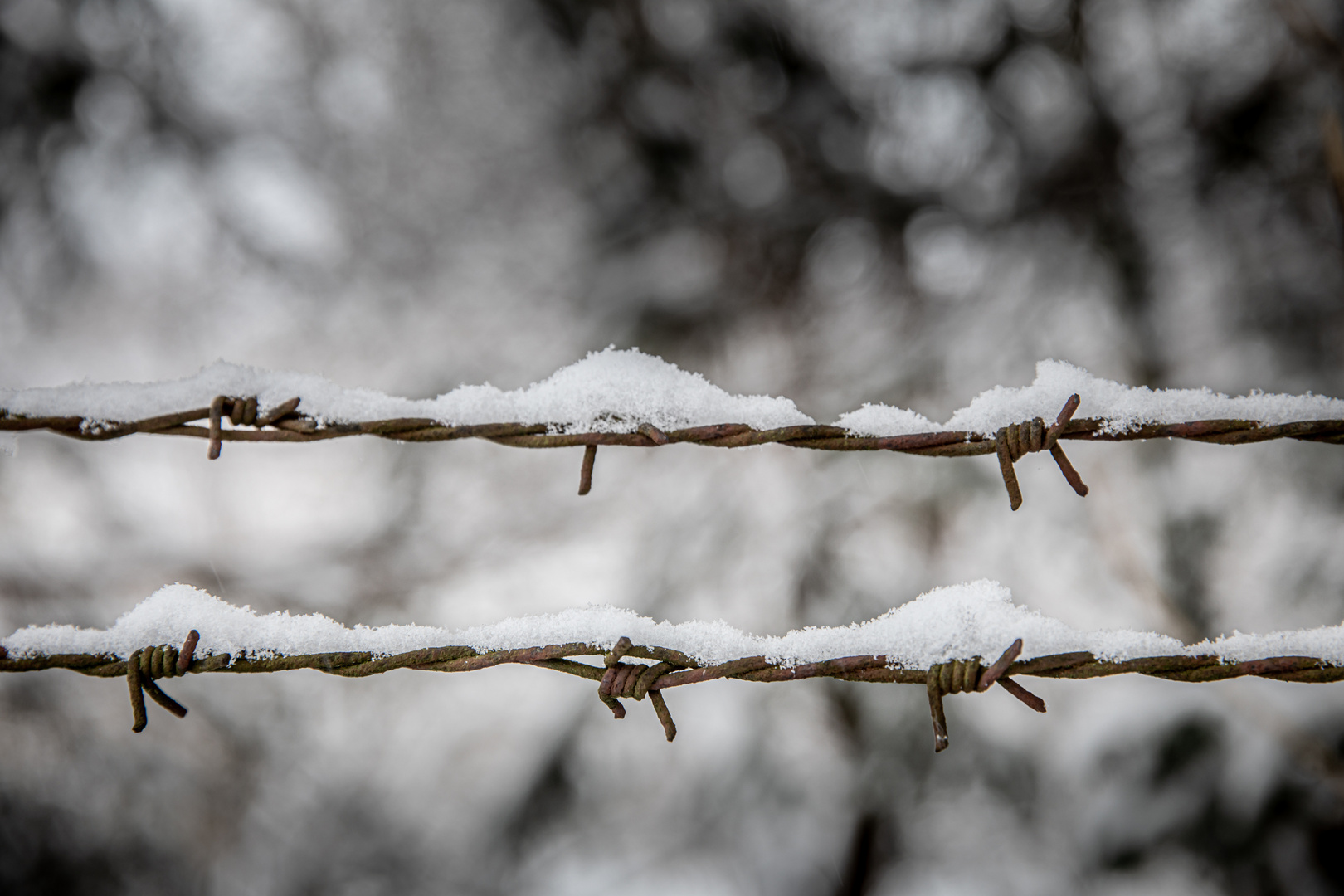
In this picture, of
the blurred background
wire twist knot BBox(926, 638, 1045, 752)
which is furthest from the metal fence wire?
the blurred background

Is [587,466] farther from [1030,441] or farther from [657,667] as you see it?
[1030,441]

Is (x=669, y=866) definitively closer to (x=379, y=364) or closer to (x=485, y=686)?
(x=485, y=686)

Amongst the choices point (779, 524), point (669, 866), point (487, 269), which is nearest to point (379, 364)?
point (487, 269)

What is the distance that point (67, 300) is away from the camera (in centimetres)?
297

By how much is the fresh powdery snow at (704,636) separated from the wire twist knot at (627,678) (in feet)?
0.08

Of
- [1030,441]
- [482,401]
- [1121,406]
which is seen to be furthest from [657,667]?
[1121,406]

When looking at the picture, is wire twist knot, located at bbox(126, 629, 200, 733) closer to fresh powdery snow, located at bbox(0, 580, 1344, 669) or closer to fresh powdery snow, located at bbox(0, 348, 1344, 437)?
fresh powdery snow, located at bbox(0, 580, 1344, 669)

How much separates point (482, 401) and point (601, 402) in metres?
0.16

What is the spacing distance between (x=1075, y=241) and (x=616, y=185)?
6.73 feet

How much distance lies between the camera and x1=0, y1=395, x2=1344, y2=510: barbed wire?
0.80 metres

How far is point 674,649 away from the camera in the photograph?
2.67 ft

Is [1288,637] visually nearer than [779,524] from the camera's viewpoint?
Yes

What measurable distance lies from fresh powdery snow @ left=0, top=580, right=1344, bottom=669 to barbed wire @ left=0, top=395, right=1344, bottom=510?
151mm

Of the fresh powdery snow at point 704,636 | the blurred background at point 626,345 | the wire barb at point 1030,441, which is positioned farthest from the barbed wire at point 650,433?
the blurred background at point 626,345
